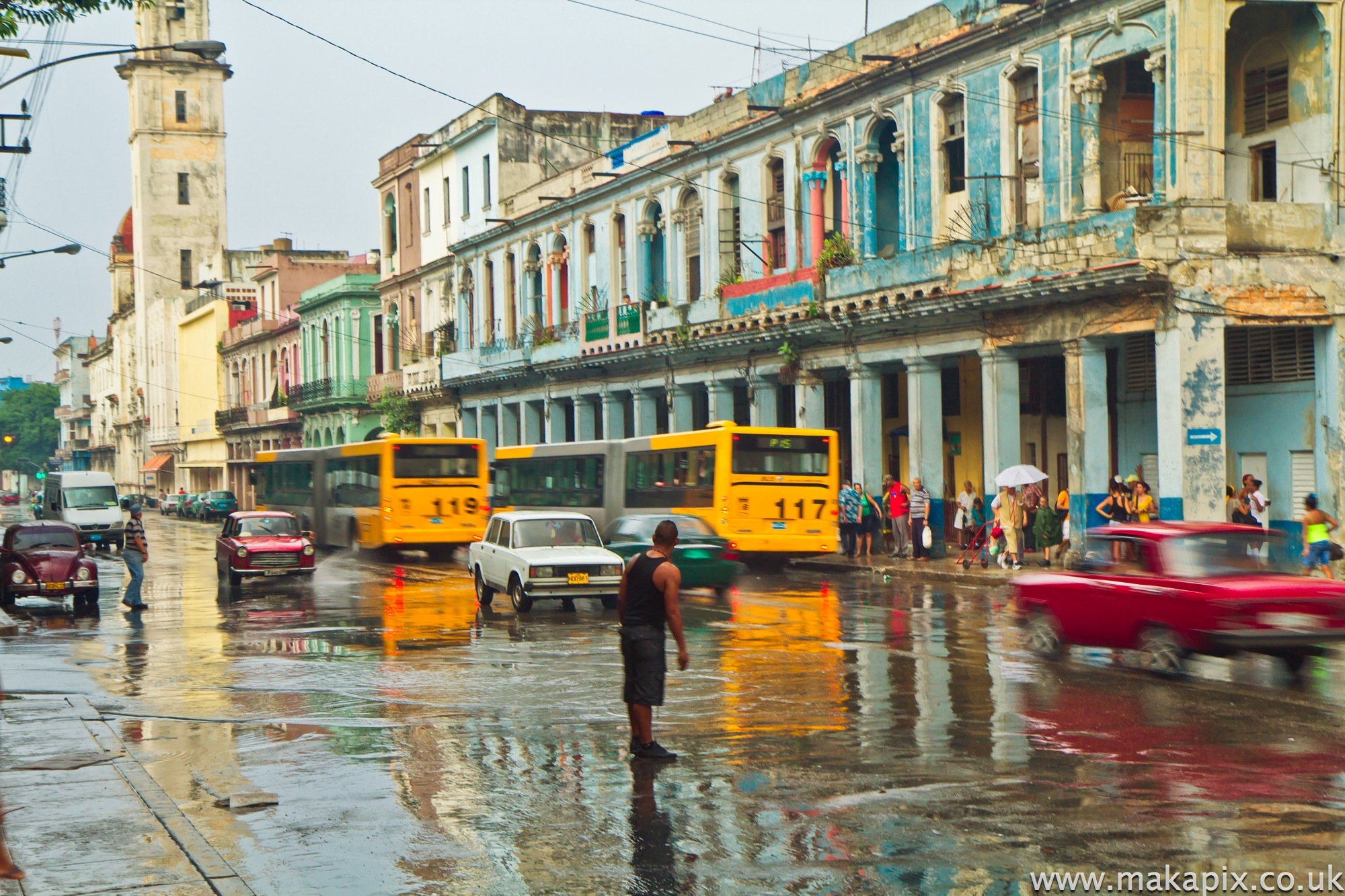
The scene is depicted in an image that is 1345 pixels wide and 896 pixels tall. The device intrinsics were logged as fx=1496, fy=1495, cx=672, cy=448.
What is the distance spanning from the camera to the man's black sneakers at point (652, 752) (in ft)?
33.9

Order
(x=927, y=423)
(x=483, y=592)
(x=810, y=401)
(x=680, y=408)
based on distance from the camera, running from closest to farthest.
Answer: (x=483, y=592)
(x=927, y=423)
(x=810, y=401)
(x=680, y=408)

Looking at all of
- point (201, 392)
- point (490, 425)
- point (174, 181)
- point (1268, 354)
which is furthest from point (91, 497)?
point (174, 181)

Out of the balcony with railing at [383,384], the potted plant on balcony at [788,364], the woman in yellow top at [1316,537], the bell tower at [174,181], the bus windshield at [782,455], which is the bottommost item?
the woman in yellow top at [1316,537]

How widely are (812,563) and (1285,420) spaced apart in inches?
427

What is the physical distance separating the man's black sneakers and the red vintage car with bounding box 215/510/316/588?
18585 mm

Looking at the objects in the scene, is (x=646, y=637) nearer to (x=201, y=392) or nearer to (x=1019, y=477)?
(x=1019, y=477)

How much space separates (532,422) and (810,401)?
62.7ft

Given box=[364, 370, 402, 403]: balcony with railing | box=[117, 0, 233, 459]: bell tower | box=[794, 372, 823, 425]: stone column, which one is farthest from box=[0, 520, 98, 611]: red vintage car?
box=[117, 0, 233, 459]: bell tower

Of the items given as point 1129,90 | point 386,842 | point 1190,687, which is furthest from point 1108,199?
Result: point 386,842

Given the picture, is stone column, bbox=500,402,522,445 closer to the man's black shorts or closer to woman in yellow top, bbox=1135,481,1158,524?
woman in yellow top, bbox=1135,481,1158,524

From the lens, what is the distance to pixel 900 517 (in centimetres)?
3312

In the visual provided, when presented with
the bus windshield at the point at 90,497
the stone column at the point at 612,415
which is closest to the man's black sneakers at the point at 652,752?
the stone column at the point at 612,415

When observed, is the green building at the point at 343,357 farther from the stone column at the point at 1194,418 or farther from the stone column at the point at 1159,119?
the stone column at the point at 1194,418

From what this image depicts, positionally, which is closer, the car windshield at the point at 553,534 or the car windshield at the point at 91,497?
the car windshield at the point at 553,534
